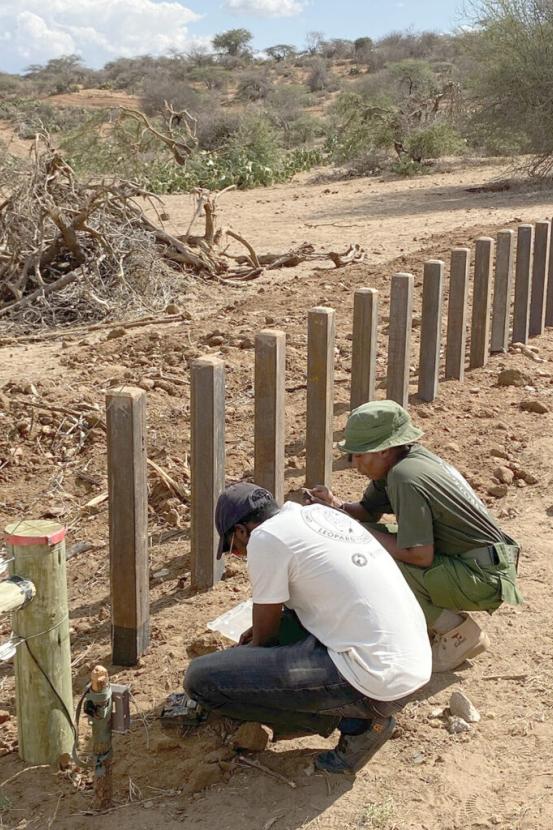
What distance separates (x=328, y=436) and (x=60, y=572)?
1.77 meters

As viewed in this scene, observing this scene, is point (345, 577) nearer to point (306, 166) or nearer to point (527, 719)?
point (527, 719)

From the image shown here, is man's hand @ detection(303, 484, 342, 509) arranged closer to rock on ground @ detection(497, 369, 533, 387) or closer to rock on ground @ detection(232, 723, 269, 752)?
rock on ground @ detection(232, 723, 269, 752)

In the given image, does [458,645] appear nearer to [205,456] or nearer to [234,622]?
[234,622]

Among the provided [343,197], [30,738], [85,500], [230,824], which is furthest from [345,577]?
[343,197]

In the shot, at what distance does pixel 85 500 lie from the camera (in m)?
5.09

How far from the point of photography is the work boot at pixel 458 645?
351 cm

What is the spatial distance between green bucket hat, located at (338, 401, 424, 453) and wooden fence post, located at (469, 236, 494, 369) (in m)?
3.03

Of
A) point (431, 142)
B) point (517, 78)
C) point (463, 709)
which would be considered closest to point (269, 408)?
point (463, 709)

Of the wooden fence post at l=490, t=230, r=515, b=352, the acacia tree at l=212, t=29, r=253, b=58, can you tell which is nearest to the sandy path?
the wooden fence post at l=490, t=230, r=515, b=352

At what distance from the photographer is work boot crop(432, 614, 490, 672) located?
3506 mm

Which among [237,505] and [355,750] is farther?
[237,505]

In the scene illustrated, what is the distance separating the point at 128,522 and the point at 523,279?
4127mm

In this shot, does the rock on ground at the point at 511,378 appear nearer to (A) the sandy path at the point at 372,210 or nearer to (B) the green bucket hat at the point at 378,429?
(B) the green bucket hat at the point at 378,429

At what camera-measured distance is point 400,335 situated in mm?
5383
